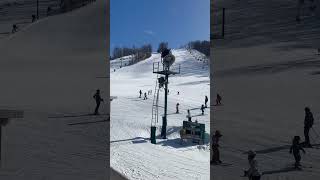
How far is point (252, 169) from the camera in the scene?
3.26m

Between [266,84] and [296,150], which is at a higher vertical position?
[266,84]

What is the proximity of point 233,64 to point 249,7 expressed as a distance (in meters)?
0.48

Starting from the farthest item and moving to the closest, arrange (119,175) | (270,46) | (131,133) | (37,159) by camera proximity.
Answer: (131,133) → (119,175) → (37,159) → (270,46)

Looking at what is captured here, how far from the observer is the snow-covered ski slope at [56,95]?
355cm

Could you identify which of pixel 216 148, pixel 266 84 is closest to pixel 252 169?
pixel 216 148

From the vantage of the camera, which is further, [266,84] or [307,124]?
[266,84]

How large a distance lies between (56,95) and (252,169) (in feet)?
5.76

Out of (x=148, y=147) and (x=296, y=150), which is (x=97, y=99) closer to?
(x=296, y=150)

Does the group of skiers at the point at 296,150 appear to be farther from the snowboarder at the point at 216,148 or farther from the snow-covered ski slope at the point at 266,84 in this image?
the snowboarder at the point at 216,148

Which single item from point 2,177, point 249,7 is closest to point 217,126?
point 249,7

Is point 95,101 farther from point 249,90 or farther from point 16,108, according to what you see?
point 249,90

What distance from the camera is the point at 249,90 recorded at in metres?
3.41

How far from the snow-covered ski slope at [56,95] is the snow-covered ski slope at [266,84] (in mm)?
1055

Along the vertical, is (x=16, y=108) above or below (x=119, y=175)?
above
